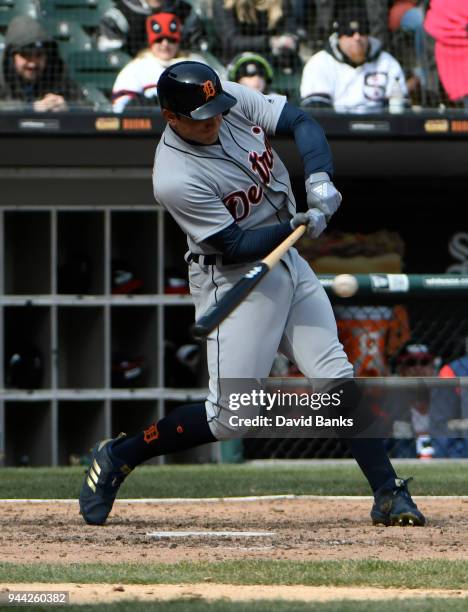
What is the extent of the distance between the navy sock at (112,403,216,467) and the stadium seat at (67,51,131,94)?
4.90m

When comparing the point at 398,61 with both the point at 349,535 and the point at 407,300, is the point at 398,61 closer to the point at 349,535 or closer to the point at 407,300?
the point at 407,300

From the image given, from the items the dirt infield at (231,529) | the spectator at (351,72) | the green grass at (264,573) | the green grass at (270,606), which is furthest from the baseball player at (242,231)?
the spectator at (351,72)

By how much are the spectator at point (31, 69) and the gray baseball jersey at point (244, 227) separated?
4.41 meters

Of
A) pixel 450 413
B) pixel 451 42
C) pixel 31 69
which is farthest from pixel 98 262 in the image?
pixel 451 42

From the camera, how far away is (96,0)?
9266mm

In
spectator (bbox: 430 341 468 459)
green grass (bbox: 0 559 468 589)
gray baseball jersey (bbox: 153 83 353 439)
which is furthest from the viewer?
spectator (bbox: 430 341 468 459)

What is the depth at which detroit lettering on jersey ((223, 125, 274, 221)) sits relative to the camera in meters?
4.35

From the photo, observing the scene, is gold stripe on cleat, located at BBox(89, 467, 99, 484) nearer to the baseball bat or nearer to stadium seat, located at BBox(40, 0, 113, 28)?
the baseball bat

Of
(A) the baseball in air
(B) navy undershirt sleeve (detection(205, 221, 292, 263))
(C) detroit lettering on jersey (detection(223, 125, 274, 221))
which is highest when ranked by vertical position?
(C) detroit lettering on jersey (detection(223, 125, 274, 221))

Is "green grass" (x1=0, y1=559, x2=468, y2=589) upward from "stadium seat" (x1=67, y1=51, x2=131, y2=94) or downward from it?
downward

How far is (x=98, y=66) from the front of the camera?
9.16 m

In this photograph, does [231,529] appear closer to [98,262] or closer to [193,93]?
[193,93]

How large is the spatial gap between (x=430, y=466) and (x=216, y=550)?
402cm

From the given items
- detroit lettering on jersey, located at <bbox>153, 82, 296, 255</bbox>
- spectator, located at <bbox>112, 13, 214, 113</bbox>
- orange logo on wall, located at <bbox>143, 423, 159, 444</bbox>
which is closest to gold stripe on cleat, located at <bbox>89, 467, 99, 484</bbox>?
orange logo on wall, located at <bbox>143, 423, 159, 444</bbox>
